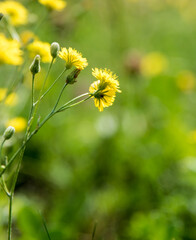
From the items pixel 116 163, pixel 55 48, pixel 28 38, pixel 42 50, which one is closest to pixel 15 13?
pixel 28 38

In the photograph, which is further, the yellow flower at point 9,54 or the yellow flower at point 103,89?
the yellow flower at point 9,54

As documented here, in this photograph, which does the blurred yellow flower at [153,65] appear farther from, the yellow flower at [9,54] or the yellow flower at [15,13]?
the yellow flower at [9,54]

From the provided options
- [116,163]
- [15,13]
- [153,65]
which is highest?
[153,65]

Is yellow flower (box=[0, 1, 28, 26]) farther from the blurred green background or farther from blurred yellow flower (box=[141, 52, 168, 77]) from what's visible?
blurred yellow flower (box=[141, 52, 168, 77])

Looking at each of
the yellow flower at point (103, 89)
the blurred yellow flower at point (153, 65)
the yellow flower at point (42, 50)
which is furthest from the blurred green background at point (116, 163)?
the yellow flower at point (103, 89)

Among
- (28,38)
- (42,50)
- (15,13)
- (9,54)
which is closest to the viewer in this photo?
(9,54)

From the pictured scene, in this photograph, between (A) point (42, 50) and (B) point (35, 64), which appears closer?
(B) point (35, 64)

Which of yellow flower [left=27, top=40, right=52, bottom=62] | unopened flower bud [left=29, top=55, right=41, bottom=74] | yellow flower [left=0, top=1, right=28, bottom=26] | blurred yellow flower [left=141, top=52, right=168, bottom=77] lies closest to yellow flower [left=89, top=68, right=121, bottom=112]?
unopened flower bud [left=29, top=55, right=41, bottom=74]

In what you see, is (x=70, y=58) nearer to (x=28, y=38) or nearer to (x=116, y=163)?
(x=28, y=38)

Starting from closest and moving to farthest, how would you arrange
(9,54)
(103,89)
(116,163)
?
(103,89) → (9,54) → (116,163)
